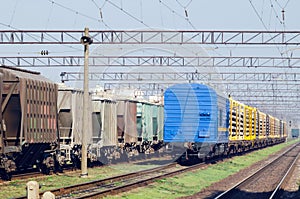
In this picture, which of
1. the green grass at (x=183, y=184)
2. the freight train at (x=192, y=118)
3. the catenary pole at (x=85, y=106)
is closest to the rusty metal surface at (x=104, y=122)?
the freight train at (x=192, y=118)

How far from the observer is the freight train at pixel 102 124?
1959 centimetres

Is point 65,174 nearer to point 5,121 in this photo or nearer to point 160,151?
point 5,121

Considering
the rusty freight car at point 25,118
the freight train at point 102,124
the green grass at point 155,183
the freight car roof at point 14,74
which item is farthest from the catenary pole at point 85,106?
the freight car roof at point 14,74

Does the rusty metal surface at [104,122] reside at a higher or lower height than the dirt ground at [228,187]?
higher

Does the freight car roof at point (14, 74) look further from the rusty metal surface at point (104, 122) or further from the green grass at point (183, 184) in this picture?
the rusty metal surface at point (104, 122)

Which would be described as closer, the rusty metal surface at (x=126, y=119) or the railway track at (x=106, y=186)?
the railway track at (x=106, y=186)

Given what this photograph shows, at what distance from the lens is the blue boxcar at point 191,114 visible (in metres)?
26.8

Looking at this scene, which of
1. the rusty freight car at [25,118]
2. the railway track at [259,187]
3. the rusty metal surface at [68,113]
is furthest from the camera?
the rusty metal surface at [68,113]

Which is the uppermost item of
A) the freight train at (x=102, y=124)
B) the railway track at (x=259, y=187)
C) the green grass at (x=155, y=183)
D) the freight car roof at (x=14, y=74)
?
the freight car roof at (x=14, y=74)

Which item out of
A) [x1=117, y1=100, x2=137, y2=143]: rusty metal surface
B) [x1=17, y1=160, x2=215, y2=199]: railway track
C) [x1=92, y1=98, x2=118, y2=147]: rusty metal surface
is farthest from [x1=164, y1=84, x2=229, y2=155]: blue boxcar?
[x1=117, y1=100, x2=137, y2=143]: rusty metal surface

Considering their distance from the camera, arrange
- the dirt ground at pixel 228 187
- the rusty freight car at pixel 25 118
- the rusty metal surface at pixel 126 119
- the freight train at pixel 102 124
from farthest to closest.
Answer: the rusty metal surface at pixel 126 119 < the freight train at pixel 102 124 < the rusty freight car at pixel 25 118 < the dirt ground at pixel 228 187

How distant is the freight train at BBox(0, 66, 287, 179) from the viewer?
64.3 feet

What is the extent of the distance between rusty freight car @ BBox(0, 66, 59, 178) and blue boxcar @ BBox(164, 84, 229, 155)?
21.1 feet

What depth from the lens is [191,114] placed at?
1060 inches
